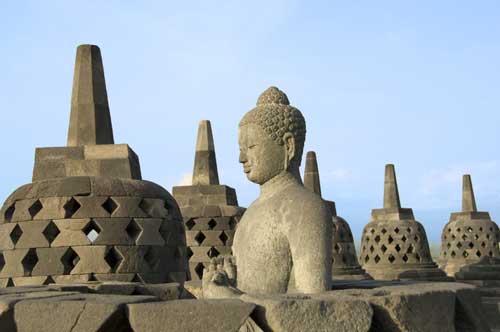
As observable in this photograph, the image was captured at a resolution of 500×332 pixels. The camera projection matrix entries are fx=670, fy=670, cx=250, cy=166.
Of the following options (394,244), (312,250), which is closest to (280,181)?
(312,250)

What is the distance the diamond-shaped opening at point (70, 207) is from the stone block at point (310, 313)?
336cm

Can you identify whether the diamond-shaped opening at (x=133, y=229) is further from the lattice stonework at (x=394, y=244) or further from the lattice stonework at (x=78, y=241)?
the lattice stonework at (x=394, y=244)

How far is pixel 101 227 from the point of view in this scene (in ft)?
20.2

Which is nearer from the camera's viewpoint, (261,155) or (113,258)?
(261,155)

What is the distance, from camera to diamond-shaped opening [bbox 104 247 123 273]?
20.1ft

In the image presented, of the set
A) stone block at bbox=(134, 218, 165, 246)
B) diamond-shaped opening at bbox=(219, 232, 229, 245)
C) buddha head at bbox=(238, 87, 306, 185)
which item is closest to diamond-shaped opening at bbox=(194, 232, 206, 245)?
diamond-shaped opening at bbox=(219, 232, 229, 245)

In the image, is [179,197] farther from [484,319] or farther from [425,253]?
[484,319]

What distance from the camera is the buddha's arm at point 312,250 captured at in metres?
3.62

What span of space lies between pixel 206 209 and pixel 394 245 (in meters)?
6.10

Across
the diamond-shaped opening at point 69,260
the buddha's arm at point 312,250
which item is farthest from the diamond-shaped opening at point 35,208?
the buddha's arm at point 312,250

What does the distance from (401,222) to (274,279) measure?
1309 cm

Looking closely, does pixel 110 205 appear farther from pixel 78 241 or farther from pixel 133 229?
pixel 78 241

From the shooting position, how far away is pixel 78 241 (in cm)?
612

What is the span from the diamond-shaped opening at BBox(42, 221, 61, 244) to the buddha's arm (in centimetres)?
318
